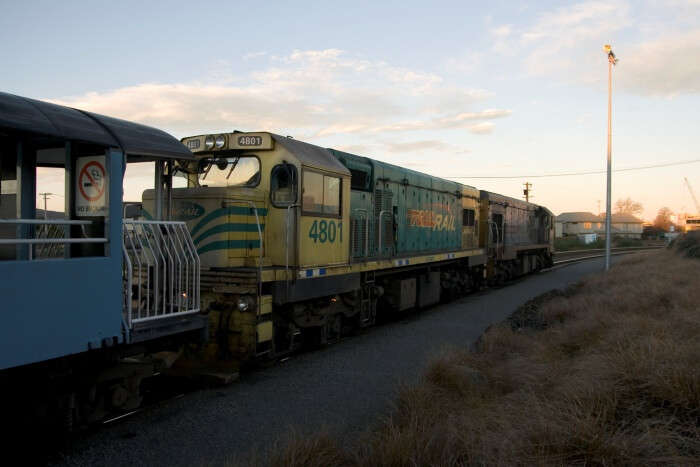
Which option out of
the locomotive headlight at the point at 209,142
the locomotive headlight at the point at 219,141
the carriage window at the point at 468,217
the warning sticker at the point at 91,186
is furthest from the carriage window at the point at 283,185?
the carriage window at the point at 468,217

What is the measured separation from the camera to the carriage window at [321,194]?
26.7 feet

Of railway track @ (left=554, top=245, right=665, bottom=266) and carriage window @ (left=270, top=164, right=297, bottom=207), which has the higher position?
carriage window @ (left=270, top=164, right=297, bottom=207)

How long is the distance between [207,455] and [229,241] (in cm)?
335

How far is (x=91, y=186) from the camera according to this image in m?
4.71

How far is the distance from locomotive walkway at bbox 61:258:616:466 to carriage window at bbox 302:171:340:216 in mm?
2362

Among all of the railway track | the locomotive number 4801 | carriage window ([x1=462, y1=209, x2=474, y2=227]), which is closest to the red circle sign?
the locomotive number 4801

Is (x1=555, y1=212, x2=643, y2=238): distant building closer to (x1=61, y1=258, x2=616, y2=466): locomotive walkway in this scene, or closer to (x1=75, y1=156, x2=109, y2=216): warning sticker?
(x1=61, y1=258, x2=616, y2=466): locomotive walkway

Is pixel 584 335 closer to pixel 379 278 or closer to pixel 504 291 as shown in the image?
pixel 379 278

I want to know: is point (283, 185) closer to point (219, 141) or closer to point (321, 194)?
point (321, 194)

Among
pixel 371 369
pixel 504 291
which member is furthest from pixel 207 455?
pixel 504 291

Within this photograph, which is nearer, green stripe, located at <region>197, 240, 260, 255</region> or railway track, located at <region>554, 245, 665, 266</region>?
green stripe, located at <region>197, 240, 260, 255</region>

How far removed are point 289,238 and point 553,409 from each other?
15.1ft

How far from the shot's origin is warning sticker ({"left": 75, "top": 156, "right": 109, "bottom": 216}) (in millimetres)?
4637

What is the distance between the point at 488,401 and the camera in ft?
18.0
